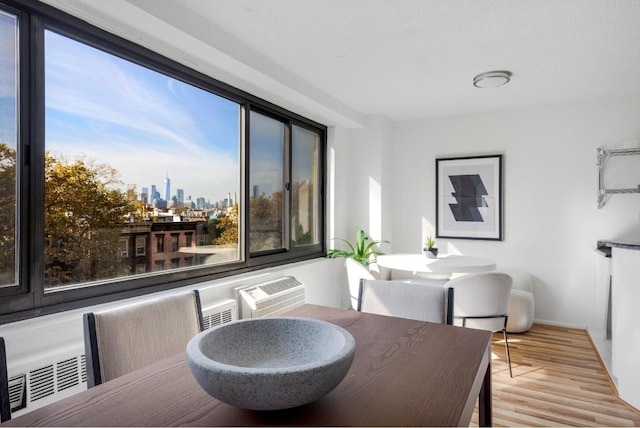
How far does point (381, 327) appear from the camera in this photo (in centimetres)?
149

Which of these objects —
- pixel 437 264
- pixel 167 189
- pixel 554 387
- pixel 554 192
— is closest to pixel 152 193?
pixel 167 189

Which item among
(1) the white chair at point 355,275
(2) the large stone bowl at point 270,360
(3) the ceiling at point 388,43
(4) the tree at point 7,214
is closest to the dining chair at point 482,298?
(1) the white chair at point 355,275

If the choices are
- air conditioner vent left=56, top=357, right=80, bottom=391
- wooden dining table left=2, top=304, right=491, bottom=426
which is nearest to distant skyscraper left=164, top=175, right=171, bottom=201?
air conditioner vent left=56, top=357, right=80, bottom=391

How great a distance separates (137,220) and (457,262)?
91.6 inches

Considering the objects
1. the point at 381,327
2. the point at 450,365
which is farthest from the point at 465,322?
the point at 450,365

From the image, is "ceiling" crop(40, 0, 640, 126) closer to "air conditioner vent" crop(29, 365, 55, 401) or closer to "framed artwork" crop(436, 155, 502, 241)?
"framed artwork" crop(436, 155, 502, 241)

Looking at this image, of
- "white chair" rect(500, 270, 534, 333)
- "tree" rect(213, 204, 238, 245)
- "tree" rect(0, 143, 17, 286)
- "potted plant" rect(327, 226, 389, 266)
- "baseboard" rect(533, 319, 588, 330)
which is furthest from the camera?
"potted plant" rect(327, 226, 389, 266)

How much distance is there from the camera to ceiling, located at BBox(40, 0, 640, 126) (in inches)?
80.9

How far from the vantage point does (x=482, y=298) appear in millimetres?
2617

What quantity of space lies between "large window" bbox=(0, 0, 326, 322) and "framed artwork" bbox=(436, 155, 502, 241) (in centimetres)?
210

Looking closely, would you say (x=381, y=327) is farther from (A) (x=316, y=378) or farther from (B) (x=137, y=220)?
(B) (x=137, y=220)

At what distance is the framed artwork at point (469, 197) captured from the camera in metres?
4.16

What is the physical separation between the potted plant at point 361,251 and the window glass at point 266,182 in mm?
746

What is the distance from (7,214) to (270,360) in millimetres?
1438
